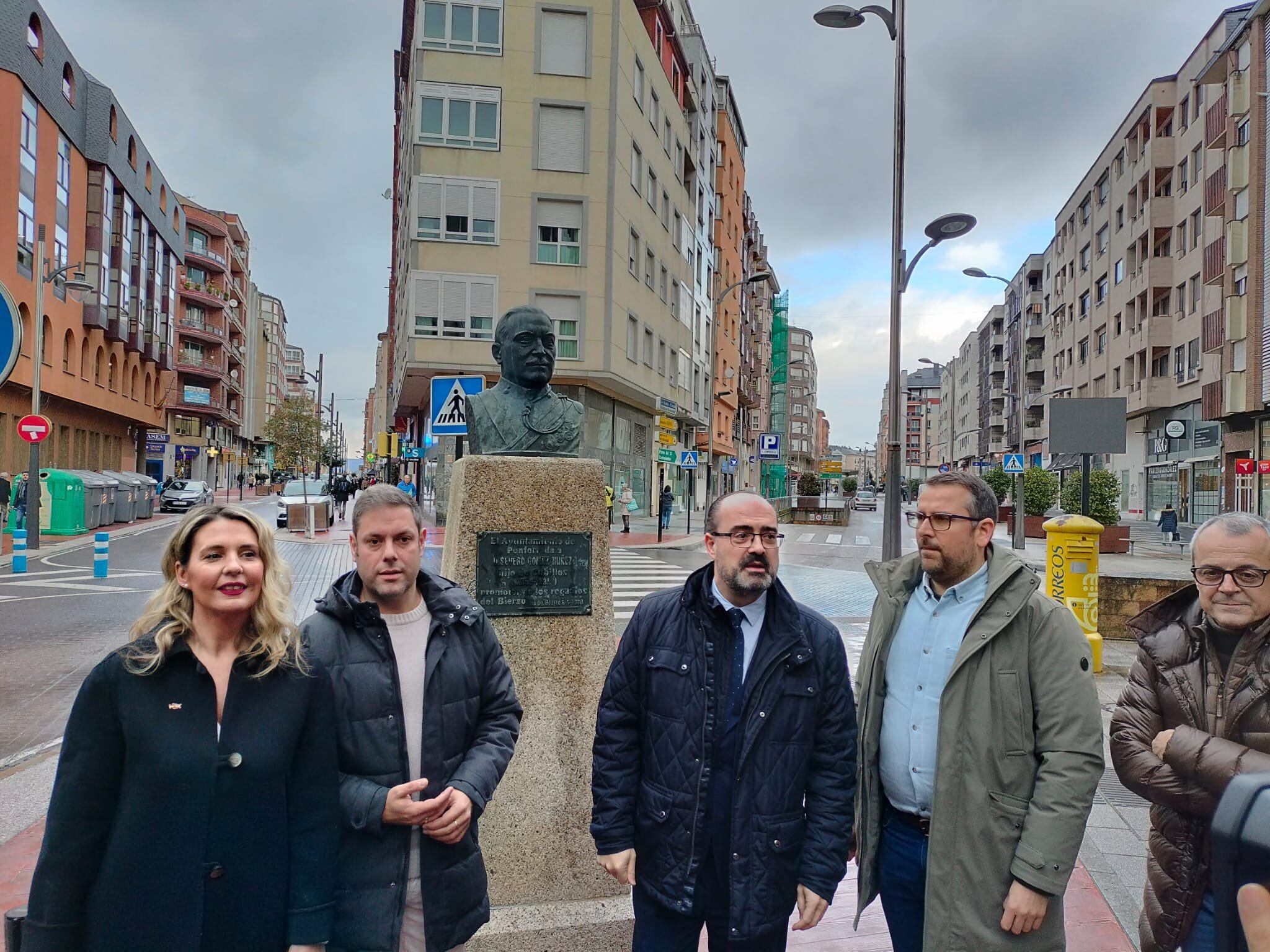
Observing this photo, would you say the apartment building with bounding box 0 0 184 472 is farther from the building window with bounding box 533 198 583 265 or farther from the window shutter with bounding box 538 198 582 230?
the window shutter with bounding box 538 198 582 230

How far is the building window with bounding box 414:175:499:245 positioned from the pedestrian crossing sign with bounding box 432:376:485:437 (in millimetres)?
17407

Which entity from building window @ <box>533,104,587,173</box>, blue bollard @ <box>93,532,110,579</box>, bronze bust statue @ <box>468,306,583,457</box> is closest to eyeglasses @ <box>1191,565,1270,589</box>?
bronze bust statue @ <box>468,306,583,457</box>

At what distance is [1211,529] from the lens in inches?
95.8

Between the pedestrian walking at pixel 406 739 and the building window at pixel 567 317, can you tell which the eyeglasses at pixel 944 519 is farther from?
the building window at pixel 567 317

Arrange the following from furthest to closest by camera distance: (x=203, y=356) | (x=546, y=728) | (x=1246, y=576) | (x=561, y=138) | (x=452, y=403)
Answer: (x=203, y=356) → (x=561, y=138) → (x=452, y=403) → (x=546, y=728) → (x=1246, y=576)

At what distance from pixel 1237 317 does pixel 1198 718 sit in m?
37.3

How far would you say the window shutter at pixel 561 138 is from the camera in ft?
91.5

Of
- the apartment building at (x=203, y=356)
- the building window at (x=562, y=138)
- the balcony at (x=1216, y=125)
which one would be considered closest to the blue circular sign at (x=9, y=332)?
the building window at (x=562, y=138)

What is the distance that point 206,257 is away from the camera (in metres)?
69.8

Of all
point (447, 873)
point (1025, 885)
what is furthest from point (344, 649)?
point (1025, 885)

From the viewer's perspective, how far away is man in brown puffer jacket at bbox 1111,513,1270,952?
7.34ft

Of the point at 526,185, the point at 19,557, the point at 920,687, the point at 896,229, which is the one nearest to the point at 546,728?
the point at 920,687

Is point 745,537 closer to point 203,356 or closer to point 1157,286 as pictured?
point 1157,286

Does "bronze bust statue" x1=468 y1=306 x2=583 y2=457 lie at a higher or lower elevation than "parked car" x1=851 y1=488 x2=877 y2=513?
higher
